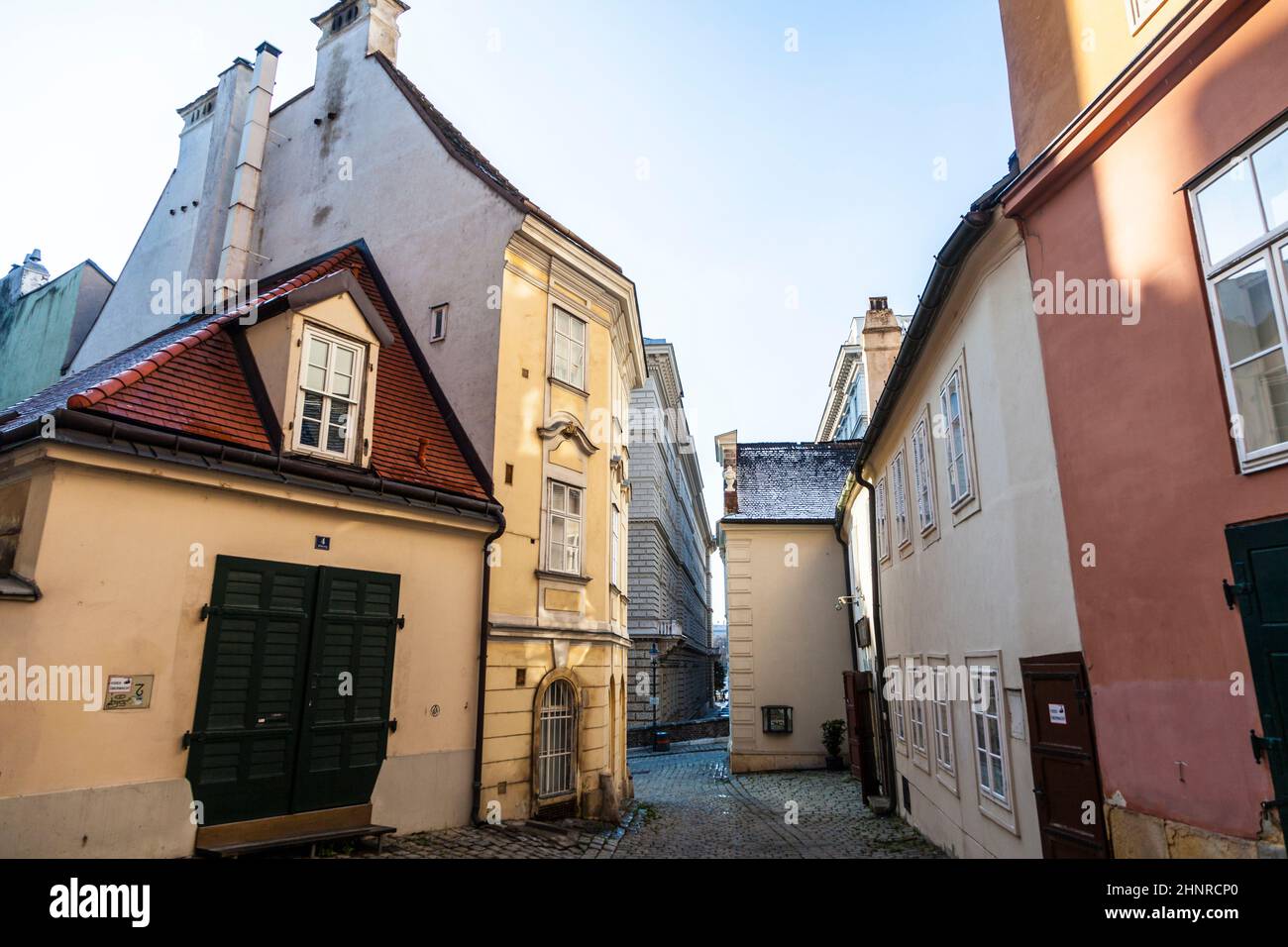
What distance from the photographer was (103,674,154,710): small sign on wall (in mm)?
7738

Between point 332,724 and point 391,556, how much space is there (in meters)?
2.24

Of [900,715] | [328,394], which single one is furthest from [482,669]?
[900,715]

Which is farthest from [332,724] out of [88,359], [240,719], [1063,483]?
[88,359]

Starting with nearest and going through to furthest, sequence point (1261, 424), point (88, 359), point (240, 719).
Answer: point (1261, 424), point (240, 719), point (88, 359)

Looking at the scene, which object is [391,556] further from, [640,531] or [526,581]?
[640,531]

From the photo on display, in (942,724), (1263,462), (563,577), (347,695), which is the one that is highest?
(563,577)

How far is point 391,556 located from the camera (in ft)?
35.1

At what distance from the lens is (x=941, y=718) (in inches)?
452

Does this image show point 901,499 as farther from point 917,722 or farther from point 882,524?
point 917,722

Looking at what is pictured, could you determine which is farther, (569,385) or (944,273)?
(569,385)

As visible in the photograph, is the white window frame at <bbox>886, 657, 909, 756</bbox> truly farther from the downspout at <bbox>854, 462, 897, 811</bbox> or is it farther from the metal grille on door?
the metal grille on door

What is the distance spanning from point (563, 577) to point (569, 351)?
176 inches

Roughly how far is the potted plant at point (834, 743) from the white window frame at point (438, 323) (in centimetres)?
1605

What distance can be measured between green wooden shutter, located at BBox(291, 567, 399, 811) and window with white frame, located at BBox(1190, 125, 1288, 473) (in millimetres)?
9193
